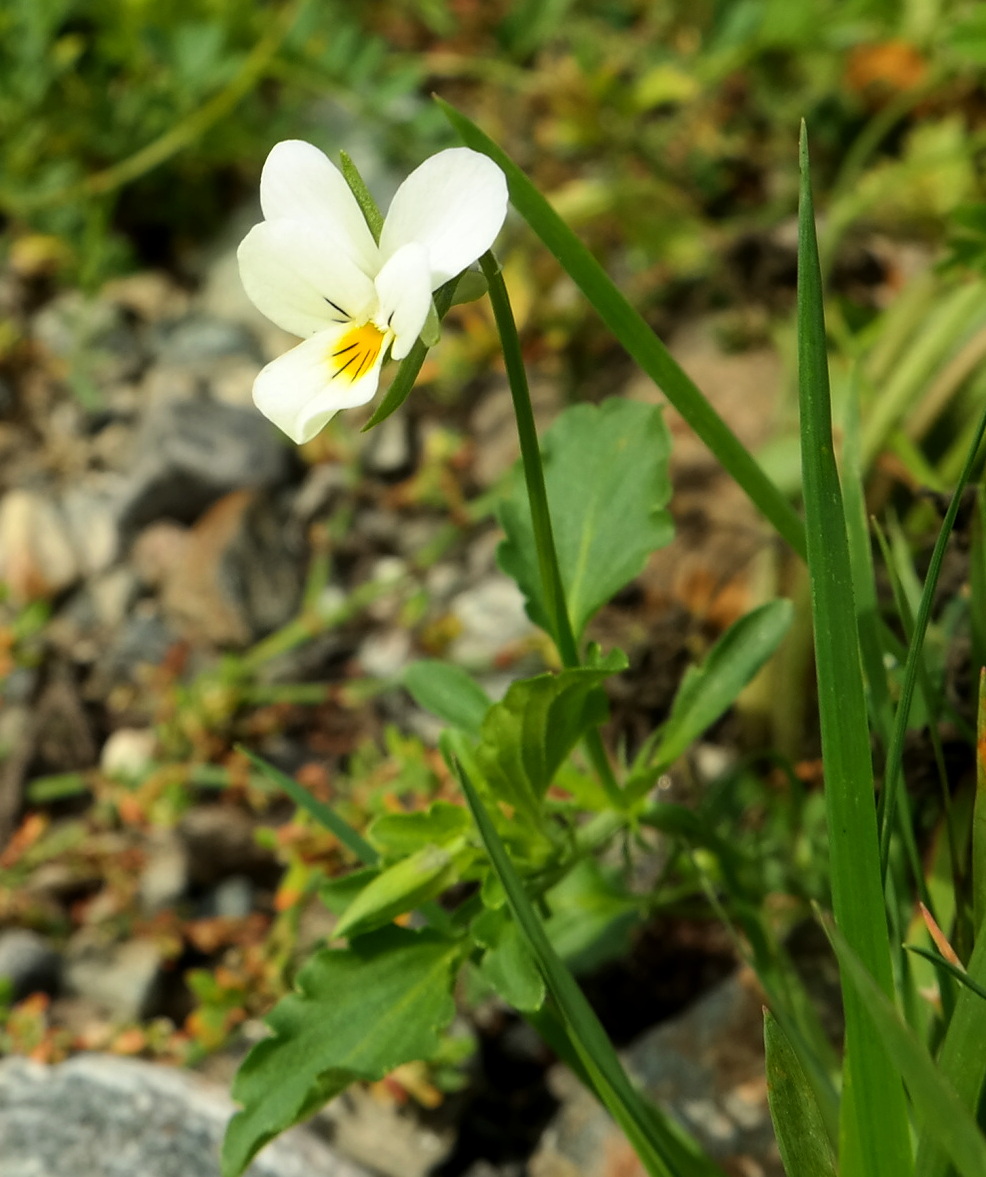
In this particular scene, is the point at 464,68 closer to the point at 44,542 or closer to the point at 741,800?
the point at 44,542

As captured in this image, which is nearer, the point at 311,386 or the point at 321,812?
the point at 311,386

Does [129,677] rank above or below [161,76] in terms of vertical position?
below

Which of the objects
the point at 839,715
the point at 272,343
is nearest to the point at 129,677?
the point at 272,343

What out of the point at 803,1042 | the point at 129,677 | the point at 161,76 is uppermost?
the point at 161,76

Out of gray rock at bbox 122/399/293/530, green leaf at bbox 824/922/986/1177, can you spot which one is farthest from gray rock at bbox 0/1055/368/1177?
gray rock at bbox 122/399/293/530

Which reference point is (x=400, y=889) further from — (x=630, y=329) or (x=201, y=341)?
(x=201, y=341)

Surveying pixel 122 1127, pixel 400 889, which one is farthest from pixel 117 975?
pixel 400 889

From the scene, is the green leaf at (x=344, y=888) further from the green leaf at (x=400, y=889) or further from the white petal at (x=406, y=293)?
the white petal at (x=406, y=293)
